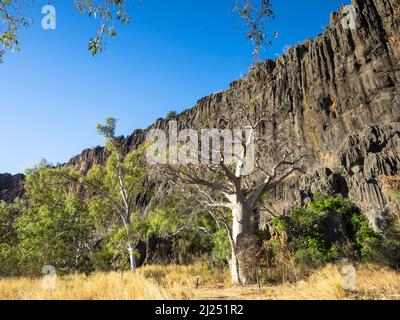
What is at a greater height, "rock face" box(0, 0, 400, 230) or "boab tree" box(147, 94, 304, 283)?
"rock face" box(0, 0, 400, 230)

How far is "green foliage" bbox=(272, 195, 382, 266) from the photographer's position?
43.0ft

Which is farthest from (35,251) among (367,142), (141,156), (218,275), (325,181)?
(367,142)

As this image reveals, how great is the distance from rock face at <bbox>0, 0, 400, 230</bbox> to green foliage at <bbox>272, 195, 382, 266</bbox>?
14.2m

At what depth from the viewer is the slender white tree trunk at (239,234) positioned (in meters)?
9.99

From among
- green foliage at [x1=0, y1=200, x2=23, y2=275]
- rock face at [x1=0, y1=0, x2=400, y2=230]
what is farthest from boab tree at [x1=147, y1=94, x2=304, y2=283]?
rock face at [x1=0, y1=0, x2=400, y2=230]

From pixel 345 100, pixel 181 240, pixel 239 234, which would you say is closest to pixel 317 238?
pixel 239 234

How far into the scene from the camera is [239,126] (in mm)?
11727

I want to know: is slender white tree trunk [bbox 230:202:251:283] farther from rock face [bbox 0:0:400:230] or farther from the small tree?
rock face [bbox 0:0:400:230]

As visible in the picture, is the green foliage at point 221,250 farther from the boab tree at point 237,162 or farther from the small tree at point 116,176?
the small tree at point 116,176

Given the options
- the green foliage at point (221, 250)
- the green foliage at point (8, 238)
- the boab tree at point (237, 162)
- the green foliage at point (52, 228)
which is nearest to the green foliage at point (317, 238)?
the green foliage at point (221, 250)

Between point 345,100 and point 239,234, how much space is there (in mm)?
46043

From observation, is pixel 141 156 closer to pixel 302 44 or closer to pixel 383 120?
pixel 383 120

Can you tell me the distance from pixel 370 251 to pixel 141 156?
13.6 metres

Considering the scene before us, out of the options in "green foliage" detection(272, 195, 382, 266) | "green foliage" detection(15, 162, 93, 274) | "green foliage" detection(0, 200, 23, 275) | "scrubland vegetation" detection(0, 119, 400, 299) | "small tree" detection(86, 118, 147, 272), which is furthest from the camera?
"small tree" detection(86, 118, 147, 272)
